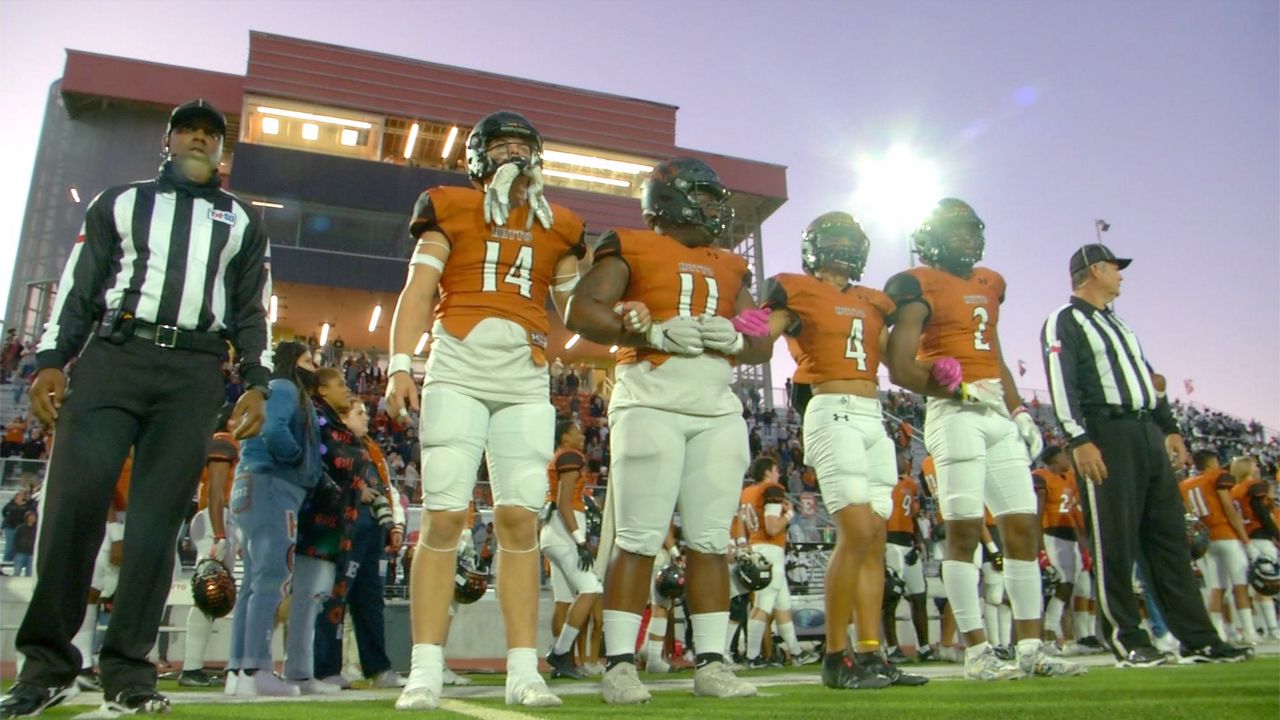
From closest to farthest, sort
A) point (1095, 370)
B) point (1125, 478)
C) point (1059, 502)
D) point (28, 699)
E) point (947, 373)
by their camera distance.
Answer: point (28, 699) < point (947, 373) < point (1125, 478) < point (1095, 370) < point (1059, 502)

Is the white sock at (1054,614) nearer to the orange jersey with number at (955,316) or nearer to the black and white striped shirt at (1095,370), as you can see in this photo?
the black and white striped shirt at (1095,370)

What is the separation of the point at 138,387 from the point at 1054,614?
35.4 ft

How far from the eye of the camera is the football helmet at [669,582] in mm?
8555

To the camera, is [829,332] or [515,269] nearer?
[515,269]

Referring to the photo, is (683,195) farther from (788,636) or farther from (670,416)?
(788,636)

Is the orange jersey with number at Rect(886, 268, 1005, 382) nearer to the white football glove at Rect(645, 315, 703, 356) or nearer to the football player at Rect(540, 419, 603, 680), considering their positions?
the white football glove at Rect(645, 315, 703, 356)

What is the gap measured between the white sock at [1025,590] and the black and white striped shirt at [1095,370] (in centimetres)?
125

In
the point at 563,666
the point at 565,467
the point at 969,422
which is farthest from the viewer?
the point at 565,467

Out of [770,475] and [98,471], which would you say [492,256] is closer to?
[98,471]

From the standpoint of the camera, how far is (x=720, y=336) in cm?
420

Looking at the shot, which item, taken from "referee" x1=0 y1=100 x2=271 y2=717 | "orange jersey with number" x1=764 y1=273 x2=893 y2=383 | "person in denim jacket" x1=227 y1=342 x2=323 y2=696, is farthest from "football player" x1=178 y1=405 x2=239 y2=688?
"orange jersey with number" x1=764 y1=273 x2=893 y2=383

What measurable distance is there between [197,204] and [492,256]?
4.17ft

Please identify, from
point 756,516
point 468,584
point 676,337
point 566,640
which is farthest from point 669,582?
point 676,337

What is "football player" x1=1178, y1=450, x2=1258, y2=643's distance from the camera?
11.2 m
